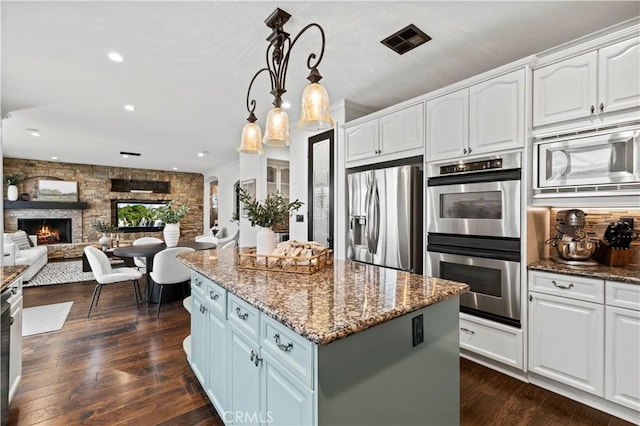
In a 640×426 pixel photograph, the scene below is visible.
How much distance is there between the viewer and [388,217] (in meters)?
2.97

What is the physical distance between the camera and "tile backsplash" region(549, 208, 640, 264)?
215 centimetres

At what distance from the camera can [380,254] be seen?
9.99ft

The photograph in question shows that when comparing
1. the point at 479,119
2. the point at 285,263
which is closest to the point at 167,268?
the point at 285,263

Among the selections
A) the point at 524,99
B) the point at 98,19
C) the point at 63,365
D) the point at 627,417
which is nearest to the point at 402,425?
the point at 627,417

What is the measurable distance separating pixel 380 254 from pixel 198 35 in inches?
96.2

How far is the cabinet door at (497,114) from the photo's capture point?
2.17 meters

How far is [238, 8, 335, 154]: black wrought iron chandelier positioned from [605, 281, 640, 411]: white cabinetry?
2002 mm

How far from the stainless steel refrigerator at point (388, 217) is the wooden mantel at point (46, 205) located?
8414 mm

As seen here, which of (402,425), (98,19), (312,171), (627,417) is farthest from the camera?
(312,171)

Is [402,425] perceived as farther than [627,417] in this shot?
No

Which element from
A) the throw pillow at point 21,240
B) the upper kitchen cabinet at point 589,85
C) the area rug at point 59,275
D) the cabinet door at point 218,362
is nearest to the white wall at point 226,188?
the area rug at point 59,275

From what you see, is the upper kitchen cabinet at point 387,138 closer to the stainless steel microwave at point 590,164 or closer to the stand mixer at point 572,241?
the stainless steel microwave at point 590,164

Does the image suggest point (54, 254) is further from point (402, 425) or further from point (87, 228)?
point (402, 425)

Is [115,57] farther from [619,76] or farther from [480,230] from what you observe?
[619,76]
